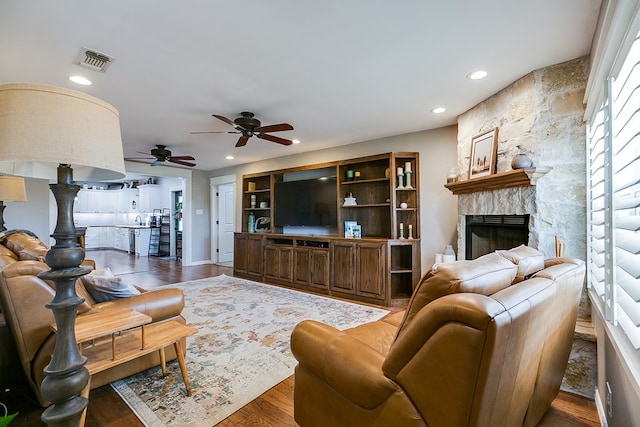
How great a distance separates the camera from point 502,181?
8.60ft

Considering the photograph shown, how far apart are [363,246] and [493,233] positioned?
5.41 feet

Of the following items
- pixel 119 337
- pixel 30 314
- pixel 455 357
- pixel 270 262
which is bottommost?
pixel 270 262

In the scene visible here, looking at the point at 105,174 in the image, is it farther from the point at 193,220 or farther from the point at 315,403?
the point at 193,220

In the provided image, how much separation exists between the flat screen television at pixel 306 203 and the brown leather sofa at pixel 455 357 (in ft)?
11.3

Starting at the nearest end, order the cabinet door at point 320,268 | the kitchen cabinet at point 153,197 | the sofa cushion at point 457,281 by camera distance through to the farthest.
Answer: the sofa cushion at point 457,281 < the cabinet door at point 320,268 < the kitchen cabinet at point 153,197

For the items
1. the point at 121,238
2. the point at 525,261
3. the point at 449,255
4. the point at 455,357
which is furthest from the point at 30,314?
the point at 121,238

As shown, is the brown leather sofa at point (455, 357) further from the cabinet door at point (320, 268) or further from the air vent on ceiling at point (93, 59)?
the cabinet door at point (320, 268)

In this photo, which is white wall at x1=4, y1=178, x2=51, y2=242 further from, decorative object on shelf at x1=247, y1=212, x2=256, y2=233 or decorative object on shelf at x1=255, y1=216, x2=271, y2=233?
decorative object on shelf at x1=255, y1=216, x2=271, y2=233

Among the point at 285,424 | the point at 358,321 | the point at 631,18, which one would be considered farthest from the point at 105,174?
the point at 358,321

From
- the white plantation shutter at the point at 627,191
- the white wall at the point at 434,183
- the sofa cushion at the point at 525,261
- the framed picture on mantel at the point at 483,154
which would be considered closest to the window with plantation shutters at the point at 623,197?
the white plantation shutter at the point at 627,191

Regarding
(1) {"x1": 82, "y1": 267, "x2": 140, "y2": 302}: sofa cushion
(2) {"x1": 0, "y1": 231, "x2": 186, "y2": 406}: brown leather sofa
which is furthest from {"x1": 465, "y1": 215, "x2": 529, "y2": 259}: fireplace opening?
(2) {"x1": 0, "y1": 231, "x2": 186, "y2": 406}: brown leather sofa

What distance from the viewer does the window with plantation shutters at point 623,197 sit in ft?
3.48

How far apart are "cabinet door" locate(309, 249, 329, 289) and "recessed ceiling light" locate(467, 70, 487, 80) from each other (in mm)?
2976

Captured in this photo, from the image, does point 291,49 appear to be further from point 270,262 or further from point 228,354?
point 270,262
